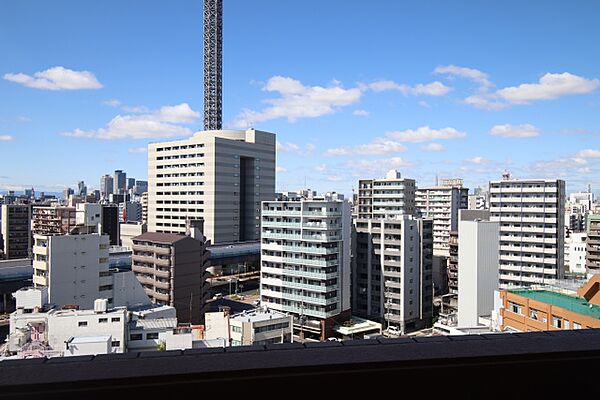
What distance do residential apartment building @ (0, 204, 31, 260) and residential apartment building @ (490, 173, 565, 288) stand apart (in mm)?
25305

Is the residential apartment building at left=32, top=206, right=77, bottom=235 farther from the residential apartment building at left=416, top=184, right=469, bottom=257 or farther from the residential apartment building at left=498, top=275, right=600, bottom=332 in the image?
the residential apartment building at left=498, top=275, right=600, bottom=332

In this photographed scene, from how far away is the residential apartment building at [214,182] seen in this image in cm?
2695

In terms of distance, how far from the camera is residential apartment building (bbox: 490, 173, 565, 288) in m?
16.9

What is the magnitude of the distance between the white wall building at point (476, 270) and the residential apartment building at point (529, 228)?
115 inches

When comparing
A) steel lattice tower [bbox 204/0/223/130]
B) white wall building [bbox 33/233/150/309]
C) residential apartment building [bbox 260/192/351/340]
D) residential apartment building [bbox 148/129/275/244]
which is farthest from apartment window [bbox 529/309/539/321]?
steel lattice tower [bbox 204/0/223/130]

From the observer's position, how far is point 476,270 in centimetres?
1449

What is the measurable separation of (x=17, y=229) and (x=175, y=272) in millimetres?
19515

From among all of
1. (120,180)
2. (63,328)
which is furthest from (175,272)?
(120,180)

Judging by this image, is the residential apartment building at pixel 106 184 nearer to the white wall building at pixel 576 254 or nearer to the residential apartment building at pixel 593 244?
the white wall building at pixel 576 254

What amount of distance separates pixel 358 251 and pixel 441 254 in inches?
269

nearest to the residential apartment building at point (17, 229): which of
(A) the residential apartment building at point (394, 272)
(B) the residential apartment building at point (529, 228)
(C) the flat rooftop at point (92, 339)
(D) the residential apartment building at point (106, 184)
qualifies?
(A) the residential apartment building at point (394, 272)

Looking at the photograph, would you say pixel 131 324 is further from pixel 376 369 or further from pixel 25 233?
pixel 25 233

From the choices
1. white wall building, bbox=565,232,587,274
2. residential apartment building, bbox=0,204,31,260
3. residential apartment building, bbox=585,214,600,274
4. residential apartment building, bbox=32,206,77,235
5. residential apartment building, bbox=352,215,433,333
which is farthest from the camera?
residential apartment building, bbox=32,206,77,235

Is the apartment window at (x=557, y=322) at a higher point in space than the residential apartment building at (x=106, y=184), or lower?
lower
